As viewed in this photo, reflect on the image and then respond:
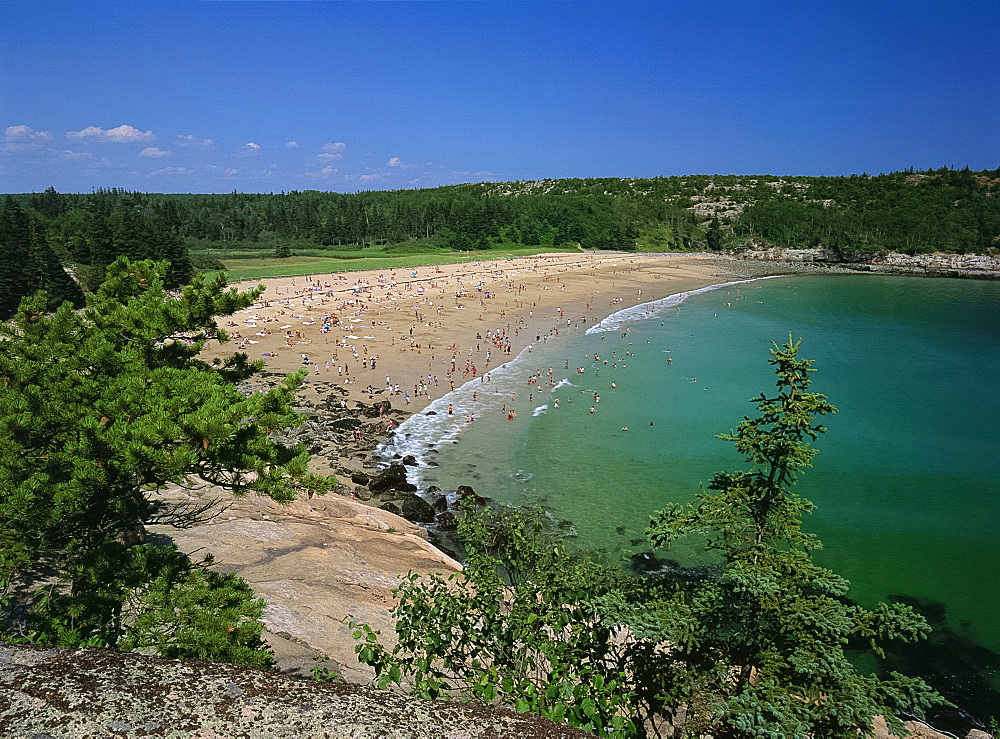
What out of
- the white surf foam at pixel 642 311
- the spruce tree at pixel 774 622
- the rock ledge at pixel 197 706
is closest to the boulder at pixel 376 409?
the spruce tree at pixel 774 622

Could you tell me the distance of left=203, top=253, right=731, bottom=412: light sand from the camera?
43484 mm

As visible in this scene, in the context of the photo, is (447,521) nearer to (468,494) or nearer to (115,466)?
(468,494)

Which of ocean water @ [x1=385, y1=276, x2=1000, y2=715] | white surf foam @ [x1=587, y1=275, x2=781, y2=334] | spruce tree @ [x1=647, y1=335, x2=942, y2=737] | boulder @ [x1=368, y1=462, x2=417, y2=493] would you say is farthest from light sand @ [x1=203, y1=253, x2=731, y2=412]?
spruce tree @ [x1=647, y1=335, x2=942, y2=737]

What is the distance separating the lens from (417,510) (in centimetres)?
2433

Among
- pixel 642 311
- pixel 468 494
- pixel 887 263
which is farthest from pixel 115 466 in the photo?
pixel 887 263

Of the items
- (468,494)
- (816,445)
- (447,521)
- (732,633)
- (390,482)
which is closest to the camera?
(732,633)

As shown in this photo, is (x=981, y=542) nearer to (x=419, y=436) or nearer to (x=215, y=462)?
(x=419, y=436)

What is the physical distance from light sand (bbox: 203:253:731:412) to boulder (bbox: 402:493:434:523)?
12.3 meters

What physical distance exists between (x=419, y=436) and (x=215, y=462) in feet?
71.8

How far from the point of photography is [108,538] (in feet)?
34.8

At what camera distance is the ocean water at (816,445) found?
21609mm

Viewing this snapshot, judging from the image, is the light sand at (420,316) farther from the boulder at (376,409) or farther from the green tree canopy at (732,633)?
the green tree canopy at (732,633)

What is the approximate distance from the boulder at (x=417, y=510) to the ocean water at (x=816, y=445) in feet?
7.36

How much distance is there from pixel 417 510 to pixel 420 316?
38.8m
